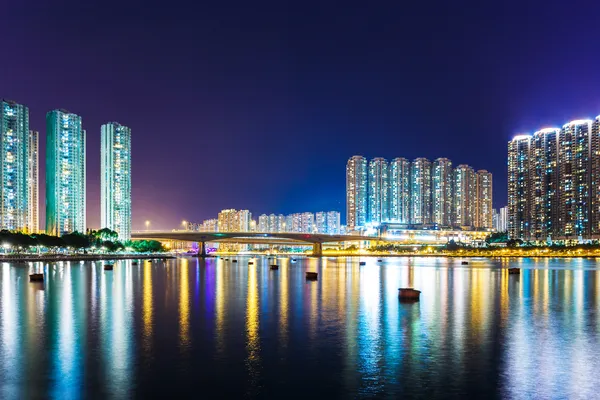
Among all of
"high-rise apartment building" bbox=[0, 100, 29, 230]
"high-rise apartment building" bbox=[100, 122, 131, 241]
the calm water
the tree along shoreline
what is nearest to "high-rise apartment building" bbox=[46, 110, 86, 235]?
"high-rise apartment building" bbox=[0, 100, 29, 230]

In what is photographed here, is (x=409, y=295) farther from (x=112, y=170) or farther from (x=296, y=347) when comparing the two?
(x=112, y=170)

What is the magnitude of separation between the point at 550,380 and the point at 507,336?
29.9ft

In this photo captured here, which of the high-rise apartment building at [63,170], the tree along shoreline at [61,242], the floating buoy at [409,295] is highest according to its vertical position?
the high-rise apartment building at [63,170]

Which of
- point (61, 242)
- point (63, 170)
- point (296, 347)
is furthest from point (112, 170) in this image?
→ point (296, 347)

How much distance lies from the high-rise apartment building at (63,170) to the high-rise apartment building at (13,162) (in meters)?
7.21

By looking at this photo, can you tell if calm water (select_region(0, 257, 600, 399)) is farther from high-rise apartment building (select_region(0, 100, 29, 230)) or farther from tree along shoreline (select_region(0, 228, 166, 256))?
high-rise apartment building (select_region(0, 100, 29, 230))

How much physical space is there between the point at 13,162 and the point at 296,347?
518 ft

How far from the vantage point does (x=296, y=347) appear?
2512cm

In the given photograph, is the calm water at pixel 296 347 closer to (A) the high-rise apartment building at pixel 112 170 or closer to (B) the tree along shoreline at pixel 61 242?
(B) the tree along shoreline at pixel 61 242

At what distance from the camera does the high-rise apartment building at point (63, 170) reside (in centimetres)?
16850

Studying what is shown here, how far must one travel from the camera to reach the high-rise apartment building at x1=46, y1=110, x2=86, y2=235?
553 ft

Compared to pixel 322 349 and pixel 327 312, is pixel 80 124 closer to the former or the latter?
pixel 327 312

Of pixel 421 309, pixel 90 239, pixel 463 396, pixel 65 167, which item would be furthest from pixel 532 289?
pixel 65 167

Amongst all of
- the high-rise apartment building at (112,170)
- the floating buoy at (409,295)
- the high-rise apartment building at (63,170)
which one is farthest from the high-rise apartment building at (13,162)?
the floating buoy at (409,295)
